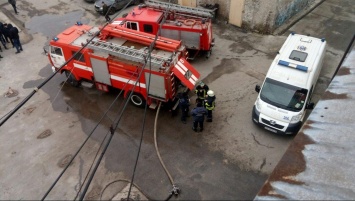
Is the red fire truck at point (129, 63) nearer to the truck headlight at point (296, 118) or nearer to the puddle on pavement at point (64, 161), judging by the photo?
the puddle on pavement at point (64, 161)

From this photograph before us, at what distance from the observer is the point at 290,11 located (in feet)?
58.7

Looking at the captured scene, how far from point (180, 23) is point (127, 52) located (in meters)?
4.18

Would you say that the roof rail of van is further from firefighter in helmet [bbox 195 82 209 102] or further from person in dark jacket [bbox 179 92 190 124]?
person in dark jacket [bbox 179 92 190 124]

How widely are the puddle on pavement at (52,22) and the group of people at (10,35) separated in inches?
82.7

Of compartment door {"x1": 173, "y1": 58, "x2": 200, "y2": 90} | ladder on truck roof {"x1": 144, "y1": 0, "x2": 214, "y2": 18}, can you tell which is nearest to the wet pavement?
compartment door {"x1": 173, "y1": 58, "x2": 200, "y2": 90}

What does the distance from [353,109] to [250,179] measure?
13.5ft

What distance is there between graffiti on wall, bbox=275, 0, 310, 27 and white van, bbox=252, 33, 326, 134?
627 cm

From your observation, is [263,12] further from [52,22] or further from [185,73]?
[52,22]

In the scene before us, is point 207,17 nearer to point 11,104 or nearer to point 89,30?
point 89,30

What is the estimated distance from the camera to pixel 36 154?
1070cm

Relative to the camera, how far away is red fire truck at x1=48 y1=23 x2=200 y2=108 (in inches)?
435

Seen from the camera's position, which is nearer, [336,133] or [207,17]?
[336,133]

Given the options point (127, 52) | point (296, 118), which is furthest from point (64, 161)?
point (296, 118)

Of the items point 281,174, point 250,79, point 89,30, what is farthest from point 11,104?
point 281,174
